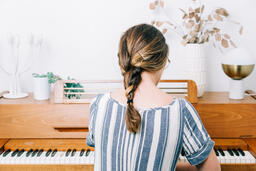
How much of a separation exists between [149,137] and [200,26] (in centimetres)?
124

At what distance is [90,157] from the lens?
1.62 metres

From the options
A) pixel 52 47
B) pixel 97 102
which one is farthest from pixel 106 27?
A: pixel 97 102

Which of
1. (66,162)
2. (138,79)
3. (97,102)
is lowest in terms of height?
(66,162)

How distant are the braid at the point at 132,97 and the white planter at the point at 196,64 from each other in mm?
957

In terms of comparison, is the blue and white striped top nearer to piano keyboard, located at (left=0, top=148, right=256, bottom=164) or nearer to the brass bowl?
piano keyboard, located at (left=0, top=148, right=256, bottom=164)

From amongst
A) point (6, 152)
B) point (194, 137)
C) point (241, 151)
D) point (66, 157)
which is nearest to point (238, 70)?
point (241, 151)

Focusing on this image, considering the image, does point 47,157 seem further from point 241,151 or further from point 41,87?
point 241,151

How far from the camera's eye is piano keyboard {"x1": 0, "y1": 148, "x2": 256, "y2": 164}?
1.59 m

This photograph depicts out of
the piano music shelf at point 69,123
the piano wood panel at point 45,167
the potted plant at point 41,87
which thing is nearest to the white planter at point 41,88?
the potted plant at point 41,87

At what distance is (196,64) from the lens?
1866mm

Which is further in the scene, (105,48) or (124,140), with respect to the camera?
(105,48)

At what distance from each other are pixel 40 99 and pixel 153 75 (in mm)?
1091

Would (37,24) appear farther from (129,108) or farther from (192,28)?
(129,108)

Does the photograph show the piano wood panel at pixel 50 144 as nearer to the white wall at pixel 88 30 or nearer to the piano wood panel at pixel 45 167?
the piano wood panel at pixel 45 167
